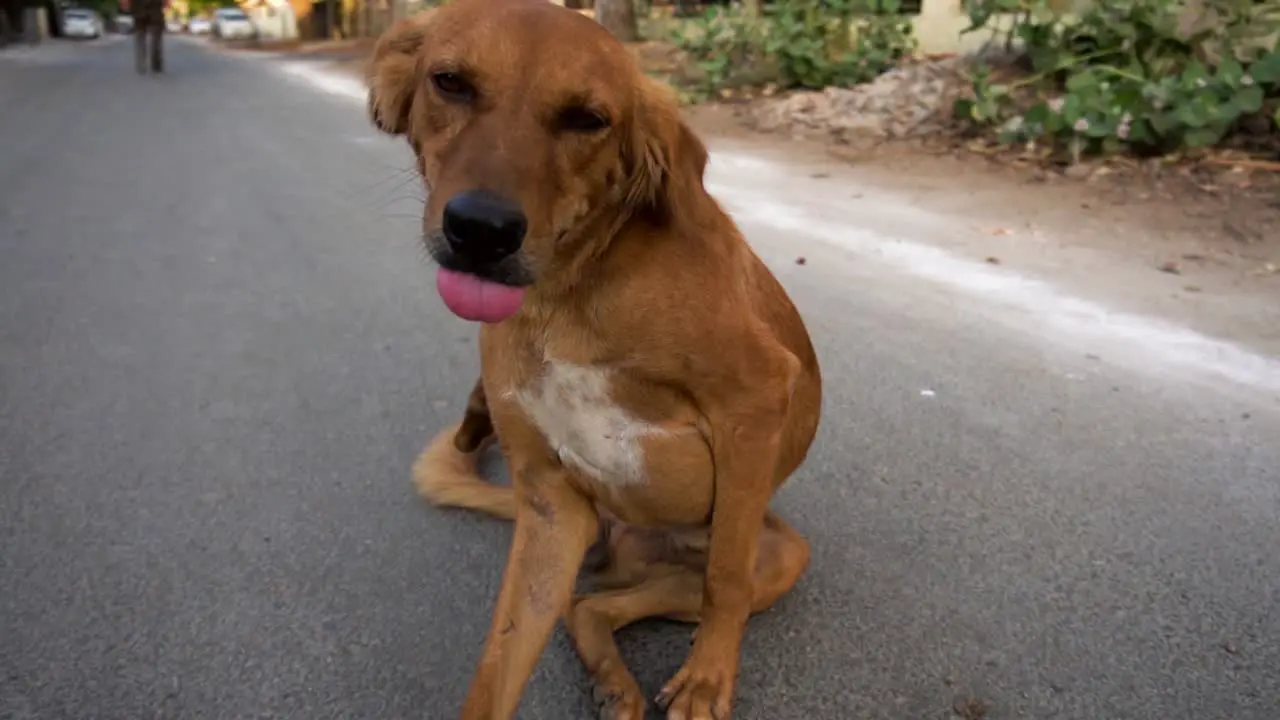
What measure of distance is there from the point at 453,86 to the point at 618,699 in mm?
1215

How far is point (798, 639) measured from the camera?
2.22 m

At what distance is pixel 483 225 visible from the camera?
5.50 feet

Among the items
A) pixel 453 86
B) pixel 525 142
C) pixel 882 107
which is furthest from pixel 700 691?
pixel 882 107

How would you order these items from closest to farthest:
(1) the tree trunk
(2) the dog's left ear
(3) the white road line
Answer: (2) the dog's left ear → (3) the white road line → (1) the tree trunk

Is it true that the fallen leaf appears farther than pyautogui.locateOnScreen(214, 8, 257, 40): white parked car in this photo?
No

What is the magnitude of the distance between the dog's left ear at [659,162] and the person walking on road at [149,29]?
2205cm

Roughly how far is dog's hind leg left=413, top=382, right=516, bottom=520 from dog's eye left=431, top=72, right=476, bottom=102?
3.38ft

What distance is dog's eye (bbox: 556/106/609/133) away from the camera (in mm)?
1837

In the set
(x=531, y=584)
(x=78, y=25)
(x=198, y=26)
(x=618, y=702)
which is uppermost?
(x=531, y=584)

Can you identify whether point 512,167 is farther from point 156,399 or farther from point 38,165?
point 38,165

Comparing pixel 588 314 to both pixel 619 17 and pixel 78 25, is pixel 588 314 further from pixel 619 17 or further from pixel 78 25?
pixel 78 25

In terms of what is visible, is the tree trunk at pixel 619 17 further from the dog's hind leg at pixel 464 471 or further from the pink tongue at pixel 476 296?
the pink tongue at pixel 476 296

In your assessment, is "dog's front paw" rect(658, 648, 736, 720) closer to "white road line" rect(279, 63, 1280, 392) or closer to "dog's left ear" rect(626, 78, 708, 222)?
"dog's left ear" rect(626, 78, 708, 222)

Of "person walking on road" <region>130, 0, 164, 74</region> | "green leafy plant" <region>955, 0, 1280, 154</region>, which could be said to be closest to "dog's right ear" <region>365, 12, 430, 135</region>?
"green leafy plant" <region>955, 0, 1280, 154</region>
